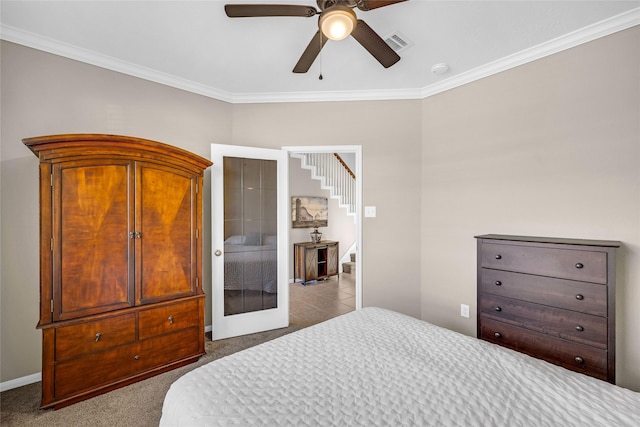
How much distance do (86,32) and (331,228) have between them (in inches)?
194

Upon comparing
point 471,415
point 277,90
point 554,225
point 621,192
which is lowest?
point 471,415

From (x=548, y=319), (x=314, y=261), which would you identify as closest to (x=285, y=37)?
(x=548, y=319)

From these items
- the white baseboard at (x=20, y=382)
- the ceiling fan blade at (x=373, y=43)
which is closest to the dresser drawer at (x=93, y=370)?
the white baseboard at (x=20, y=382)

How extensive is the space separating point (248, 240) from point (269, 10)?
87.4 inches

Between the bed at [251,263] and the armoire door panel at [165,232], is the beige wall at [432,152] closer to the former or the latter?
the bed at [251,263]

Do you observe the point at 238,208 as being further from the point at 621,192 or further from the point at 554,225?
the point at 621,192

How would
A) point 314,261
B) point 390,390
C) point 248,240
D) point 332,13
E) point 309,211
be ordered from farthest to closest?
point 309,211, point 314,261, point 248,240, point 332,13, point 390,390

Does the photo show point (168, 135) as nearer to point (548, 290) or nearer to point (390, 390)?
point (390, 390)

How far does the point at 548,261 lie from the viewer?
1.95 metres

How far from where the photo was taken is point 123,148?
6.81 feet

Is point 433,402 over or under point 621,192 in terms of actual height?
under

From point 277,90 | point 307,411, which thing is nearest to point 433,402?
point 307,411

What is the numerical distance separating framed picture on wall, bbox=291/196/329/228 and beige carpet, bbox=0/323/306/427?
3700mm

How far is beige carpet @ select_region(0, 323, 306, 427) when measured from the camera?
1.78m
